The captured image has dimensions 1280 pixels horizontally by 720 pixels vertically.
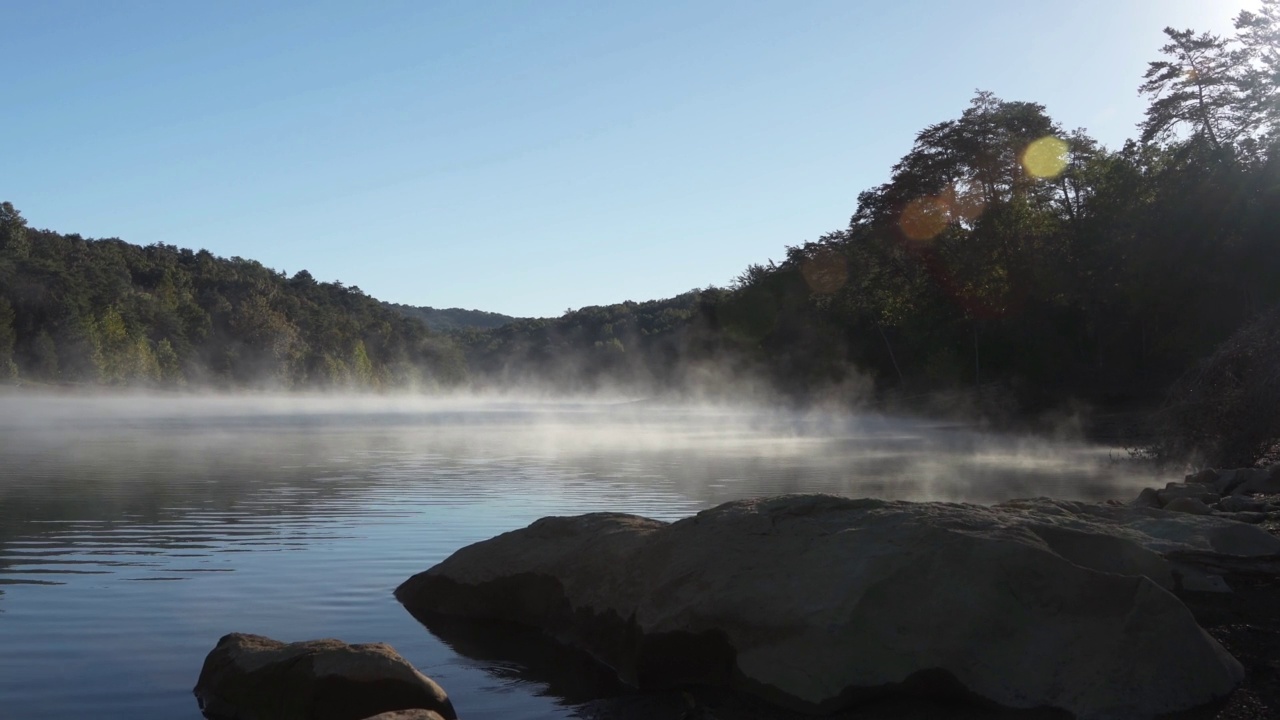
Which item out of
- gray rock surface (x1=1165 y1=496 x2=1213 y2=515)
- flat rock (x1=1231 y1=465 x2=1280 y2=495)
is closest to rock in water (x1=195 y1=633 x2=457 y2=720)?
gray rock surface (x1=1165 y1=496 x2=1213 y2=515)

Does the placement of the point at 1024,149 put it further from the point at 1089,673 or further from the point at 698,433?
the point at 1089,673

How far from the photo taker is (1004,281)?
47.8 m

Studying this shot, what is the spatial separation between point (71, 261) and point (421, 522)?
102m

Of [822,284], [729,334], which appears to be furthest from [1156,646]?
[729,334]

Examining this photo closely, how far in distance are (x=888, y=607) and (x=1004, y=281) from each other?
4418 cm

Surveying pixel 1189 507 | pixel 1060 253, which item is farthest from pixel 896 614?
pixel 1060 253

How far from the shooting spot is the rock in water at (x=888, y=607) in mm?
5973

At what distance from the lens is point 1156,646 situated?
5.95m

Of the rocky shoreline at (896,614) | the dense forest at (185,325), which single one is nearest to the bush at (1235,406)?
the rocky shoreline at (896,614)

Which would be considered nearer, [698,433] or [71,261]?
[698,433]

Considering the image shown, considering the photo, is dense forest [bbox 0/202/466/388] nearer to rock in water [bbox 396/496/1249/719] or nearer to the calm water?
the calm water

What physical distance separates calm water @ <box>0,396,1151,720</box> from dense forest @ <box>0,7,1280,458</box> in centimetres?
801

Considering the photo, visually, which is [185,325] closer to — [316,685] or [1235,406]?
[1235,406]

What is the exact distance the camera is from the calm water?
7.65m
